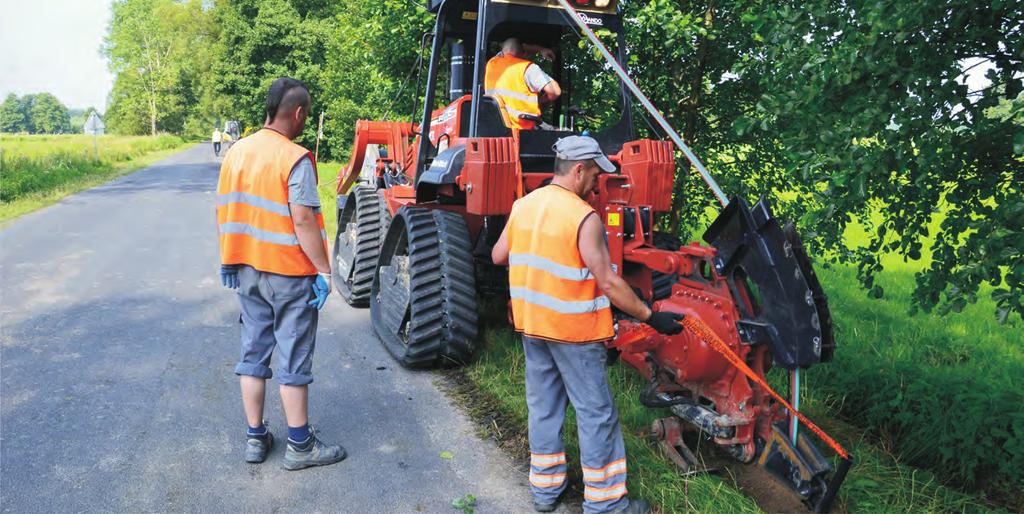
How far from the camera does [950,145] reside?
3570mm

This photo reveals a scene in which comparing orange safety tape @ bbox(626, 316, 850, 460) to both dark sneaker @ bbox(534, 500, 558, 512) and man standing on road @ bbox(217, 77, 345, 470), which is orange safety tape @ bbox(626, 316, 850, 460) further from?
man standing on road @ bbox(217, 77, 345, 470)

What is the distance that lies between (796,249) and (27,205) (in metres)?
15.5

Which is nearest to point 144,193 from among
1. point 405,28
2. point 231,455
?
point 405,28

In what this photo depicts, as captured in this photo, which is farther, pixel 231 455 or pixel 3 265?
pixel 3 265

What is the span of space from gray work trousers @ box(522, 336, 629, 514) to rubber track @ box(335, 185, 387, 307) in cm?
391

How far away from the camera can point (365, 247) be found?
7.64 meters

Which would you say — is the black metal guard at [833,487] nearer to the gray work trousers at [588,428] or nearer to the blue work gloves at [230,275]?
the gray work trousers at [588,428]

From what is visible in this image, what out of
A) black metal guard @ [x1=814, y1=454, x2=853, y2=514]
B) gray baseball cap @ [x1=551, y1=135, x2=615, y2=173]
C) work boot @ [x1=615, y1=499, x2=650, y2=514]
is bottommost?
work boot @ [x1=615, y1=499, x2=650, y2=514]

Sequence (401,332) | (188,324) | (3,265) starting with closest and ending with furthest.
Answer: (401,332) < (188,324) < (3,265)

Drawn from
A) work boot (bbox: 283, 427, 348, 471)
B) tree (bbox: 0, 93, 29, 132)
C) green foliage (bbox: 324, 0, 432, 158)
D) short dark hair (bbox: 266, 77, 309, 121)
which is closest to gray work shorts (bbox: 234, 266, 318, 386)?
work boot (bbox: 283, 427, 348, 471)

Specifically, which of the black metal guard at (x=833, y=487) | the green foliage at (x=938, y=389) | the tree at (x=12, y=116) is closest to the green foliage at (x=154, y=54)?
the green foliage at (x=938, y=389)

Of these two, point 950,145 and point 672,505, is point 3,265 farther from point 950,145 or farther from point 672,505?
point 950,145

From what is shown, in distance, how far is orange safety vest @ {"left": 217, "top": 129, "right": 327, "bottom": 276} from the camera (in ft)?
12.8

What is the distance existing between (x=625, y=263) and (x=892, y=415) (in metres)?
2.10
